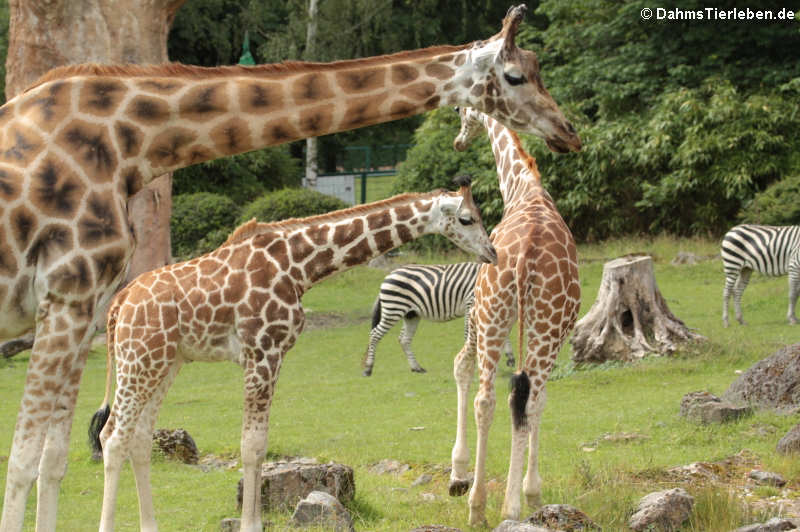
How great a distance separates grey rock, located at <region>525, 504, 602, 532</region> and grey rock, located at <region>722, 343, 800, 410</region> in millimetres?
3879

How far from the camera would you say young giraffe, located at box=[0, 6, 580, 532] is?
4.70m

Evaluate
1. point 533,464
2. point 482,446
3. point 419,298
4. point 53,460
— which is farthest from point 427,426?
point 53,460

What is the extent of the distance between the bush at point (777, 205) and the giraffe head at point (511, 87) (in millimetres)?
16420

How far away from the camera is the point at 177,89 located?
5168 mm

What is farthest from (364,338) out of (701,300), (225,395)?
(701,300)

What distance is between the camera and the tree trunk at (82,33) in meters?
13.8

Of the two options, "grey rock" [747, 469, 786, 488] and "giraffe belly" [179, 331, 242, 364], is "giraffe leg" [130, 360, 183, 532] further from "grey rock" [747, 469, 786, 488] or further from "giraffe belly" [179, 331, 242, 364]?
"grey rock" [747, 469, 786, 488]

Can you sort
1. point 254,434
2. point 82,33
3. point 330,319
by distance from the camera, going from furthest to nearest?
1. point 330,319
2. point 82,33
3. point 254,434

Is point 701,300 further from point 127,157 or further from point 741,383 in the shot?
point 127,157

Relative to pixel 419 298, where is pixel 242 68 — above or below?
above

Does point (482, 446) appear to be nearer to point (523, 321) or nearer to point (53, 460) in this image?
point (523, 321)

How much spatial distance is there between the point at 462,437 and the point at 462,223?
162cm

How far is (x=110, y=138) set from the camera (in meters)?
4.97

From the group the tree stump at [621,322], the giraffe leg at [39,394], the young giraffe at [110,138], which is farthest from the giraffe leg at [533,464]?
the tree stump at [621,322]
